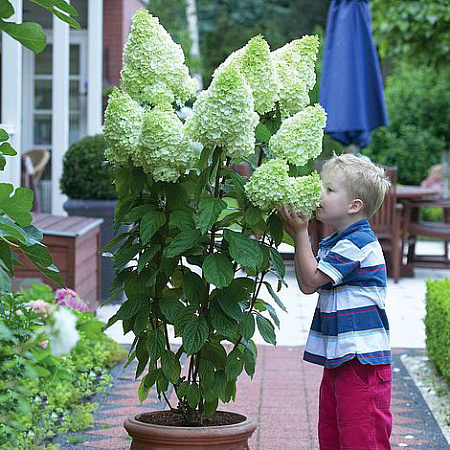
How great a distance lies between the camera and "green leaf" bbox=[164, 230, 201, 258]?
2.47 metres

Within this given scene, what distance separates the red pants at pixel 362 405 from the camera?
Answer: 283 cm

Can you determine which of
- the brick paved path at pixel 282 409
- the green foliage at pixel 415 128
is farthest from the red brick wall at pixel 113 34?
the brick paved path at pixel 282 409

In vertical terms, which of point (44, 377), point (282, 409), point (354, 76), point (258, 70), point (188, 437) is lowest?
point (282, 409)

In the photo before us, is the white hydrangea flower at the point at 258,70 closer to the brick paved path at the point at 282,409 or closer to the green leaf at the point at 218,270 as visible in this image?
the green leaf at the point at 218,270

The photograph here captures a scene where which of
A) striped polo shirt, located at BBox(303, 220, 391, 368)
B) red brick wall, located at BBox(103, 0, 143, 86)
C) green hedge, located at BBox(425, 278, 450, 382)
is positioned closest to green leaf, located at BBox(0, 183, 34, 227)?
striped polo shirt, located at BBox(303, 220, 391, 368)

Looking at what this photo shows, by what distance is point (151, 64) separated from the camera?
2574 millimetres

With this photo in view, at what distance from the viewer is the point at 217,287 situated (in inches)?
98.3

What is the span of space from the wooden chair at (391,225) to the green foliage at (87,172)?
2.76m

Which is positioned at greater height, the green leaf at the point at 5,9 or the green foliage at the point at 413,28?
the green foliage at the point at 413,28

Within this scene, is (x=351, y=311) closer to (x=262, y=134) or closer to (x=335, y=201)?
(x=335, y=201)

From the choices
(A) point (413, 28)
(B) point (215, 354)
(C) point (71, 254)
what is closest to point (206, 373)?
(B) point (215, 354)

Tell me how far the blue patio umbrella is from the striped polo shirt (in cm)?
627

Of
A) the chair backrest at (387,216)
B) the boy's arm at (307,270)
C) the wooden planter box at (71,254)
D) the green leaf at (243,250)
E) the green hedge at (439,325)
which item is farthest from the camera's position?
the chair backrest at (387,216)

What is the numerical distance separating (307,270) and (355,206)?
0.30 metres
